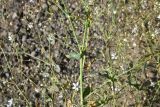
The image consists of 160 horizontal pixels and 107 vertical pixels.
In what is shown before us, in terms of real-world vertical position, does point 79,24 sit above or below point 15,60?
above

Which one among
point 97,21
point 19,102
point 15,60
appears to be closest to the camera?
point 19,102

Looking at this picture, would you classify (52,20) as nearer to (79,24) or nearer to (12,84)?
(79,24)

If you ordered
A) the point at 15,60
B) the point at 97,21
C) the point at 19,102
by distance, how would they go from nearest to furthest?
the point at 19,102 < the point at 15,60 < the point at 97,21

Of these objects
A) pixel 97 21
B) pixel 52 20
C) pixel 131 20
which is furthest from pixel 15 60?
pixel 131 20

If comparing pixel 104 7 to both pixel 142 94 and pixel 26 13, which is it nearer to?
pixel 26 13

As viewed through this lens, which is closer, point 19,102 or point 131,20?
point 19,102

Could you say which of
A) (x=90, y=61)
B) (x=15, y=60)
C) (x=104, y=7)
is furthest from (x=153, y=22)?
(x=15, y=60)

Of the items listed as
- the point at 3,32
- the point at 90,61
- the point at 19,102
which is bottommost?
the point at 19,102
